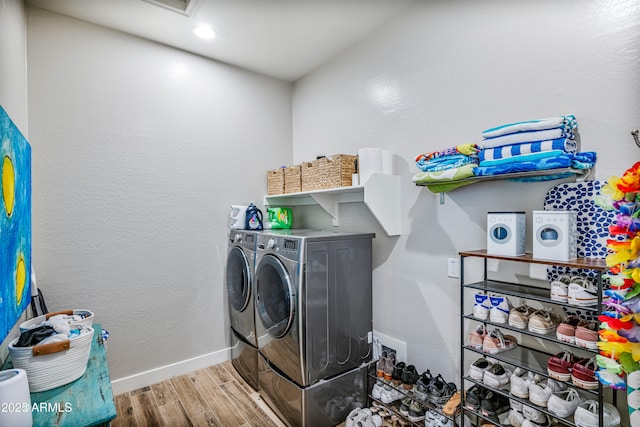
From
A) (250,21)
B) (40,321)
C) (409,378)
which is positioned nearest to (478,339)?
(409,378)

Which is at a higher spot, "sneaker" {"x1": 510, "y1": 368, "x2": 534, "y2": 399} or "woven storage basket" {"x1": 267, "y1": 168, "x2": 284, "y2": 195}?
"woven storage basket" {"x1": 267, "y1": 168, "x2": 284, "y2": 195}

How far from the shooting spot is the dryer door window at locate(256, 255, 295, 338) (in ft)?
6.30

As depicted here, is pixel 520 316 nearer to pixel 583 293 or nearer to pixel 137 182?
pixel 583 293

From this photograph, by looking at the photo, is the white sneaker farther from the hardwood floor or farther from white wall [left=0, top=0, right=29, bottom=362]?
white wall [left=0, top=0, right=29, bottom=362]

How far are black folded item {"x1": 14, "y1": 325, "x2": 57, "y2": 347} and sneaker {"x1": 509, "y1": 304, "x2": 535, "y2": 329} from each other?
6.66 feet

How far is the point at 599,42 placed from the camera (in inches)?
53.0

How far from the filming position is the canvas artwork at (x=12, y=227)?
1.12 meters

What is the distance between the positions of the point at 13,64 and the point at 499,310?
8.85 ft

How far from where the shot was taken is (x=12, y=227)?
1250 millimetres

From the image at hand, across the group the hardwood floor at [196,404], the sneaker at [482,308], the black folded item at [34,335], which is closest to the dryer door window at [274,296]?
the hardwood floor at [196,404]

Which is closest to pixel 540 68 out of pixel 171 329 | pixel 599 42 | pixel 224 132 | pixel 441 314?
pixel 599 42

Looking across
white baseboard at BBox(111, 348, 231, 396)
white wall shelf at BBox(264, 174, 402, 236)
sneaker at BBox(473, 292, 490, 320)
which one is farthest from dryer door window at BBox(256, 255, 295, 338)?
sneaker at BBox(473, 292, 490, 320)

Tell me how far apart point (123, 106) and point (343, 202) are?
1.88m

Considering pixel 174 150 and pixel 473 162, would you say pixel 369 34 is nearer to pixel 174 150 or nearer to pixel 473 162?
pixel 473 162
